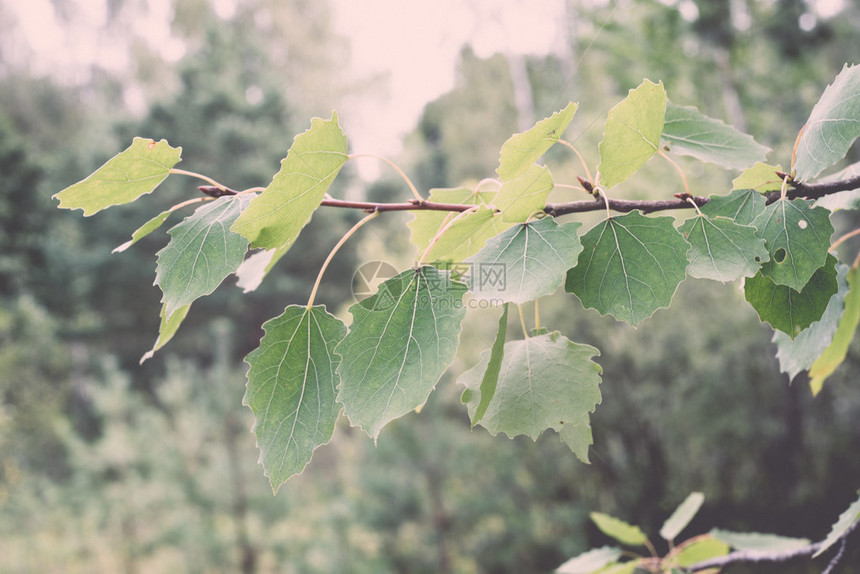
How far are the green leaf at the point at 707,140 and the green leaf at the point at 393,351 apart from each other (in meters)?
0.43

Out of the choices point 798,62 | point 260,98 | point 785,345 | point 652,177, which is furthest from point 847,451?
point 260,98

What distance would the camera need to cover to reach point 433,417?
4.09m

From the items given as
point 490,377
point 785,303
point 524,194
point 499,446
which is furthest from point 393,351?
point 499,446

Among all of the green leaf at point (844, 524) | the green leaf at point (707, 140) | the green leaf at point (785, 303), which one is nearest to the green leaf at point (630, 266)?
the green leaf at point (785, 303)

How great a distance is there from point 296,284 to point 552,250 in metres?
11.4

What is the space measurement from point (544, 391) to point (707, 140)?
1.39ft

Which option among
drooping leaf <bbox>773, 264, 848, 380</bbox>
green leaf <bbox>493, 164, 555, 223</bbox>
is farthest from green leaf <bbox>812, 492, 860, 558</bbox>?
green leaf <bbox>493, 164, 555, 223</bbox>

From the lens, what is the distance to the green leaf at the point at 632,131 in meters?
0.53

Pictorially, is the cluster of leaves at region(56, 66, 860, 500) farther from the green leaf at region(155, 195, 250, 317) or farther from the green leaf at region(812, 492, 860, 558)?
the green leaf at region(812, 492, 860, 558)

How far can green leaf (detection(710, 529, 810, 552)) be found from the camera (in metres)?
0.90

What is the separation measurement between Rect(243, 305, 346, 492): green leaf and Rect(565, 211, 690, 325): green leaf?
26 centimetres

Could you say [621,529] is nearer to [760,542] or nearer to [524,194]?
[760,542]

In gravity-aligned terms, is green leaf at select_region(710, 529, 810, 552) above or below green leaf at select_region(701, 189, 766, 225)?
below

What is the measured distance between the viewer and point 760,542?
0.95m
